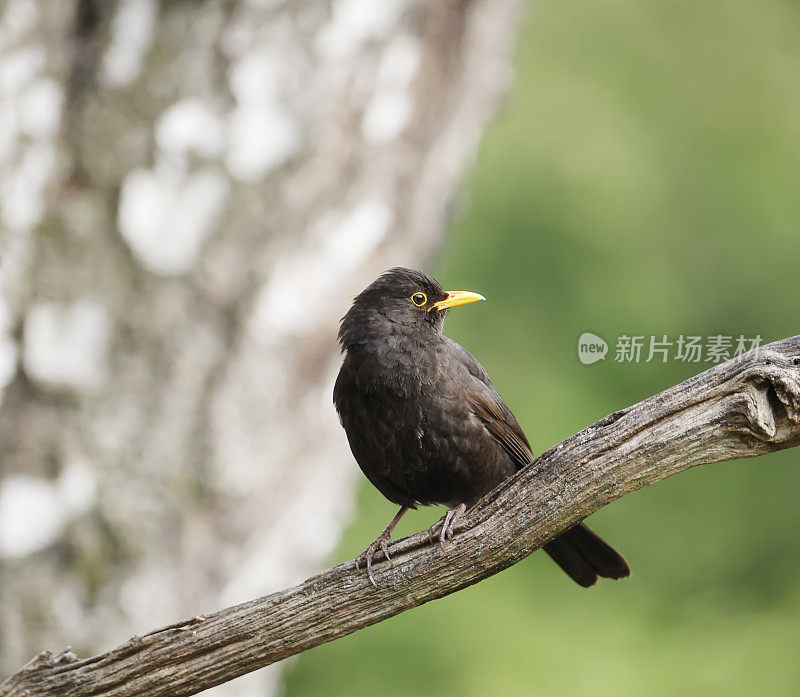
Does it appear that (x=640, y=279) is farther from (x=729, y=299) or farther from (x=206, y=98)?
(x=206, y=98)

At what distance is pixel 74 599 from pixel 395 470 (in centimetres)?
236

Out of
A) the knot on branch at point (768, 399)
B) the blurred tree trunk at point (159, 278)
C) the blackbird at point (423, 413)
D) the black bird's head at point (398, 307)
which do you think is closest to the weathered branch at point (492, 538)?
the knot on branch at point (768, 399)

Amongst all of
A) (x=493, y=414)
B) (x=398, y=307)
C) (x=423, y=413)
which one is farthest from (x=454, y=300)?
(x=423, y=413)

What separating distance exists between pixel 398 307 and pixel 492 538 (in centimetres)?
136

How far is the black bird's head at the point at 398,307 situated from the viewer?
4.16 metres

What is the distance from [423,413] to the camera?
393 cm

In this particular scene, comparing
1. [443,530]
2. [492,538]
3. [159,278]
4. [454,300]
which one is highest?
[159,278]

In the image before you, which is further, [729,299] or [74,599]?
[729,299]

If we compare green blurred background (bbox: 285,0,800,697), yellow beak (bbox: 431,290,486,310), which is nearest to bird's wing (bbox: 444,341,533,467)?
yellow beak (bbox: 431,290,486,310)

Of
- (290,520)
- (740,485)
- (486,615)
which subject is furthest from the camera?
(740,485)

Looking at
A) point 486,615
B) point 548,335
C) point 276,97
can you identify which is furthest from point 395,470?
point 548,335

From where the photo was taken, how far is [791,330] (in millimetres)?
7465

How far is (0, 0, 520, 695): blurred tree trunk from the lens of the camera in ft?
17.6

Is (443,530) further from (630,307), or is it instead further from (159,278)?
(630,307)
